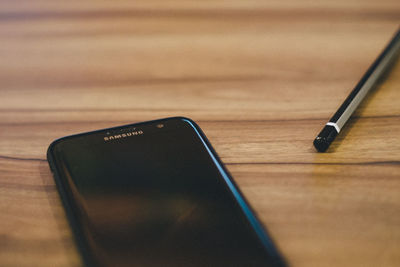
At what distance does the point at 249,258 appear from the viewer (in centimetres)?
21

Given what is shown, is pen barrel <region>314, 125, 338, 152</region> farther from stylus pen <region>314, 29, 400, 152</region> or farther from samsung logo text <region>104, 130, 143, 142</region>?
samsung logo text <region>104, 130, 143, 142</region>

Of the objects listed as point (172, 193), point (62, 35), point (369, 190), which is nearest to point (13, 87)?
point (62, 35)

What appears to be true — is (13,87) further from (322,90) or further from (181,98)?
(322,90)

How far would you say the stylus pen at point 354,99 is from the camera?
0.28 m

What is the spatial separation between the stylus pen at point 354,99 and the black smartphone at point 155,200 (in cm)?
8

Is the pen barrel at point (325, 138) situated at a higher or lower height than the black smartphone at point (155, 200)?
Answer: higher

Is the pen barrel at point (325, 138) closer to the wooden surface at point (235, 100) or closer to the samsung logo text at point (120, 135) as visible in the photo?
the wooden surface at point (235, 100)

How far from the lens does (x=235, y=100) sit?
34cm

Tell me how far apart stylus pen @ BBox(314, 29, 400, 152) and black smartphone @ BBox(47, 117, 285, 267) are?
0.25 feet

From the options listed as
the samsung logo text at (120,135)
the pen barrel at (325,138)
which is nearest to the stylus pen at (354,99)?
the pen barrel at (325,138)

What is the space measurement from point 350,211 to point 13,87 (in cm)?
31

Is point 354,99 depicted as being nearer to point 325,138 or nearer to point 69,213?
point 325,138

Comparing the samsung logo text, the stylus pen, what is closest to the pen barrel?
the stylus pen

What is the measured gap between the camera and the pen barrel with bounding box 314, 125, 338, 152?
0.27 metres
